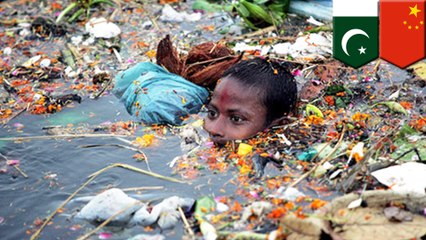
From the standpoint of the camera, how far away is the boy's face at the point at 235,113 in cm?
425

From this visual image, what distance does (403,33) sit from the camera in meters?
5.36

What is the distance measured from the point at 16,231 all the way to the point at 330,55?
3016 mm

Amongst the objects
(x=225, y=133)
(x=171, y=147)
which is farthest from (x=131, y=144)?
(x=225, y=133)

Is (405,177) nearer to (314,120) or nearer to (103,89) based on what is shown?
(314,120)

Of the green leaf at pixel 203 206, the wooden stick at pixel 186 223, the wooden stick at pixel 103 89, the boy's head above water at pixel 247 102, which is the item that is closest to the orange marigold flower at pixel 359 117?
the boy's head above water at pixel 247 102

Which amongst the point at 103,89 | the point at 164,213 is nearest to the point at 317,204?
the point at 164,213

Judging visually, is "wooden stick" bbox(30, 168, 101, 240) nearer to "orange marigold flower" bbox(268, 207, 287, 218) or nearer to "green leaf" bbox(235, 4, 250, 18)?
"orange marigold flower" bbox(268, 207, 287, 218)

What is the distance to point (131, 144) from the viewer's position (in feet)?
14.8

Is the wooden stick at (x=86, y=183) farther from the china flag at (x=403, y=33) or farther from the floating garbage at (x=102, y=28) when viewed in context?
the floating garbage at (x=102, y=28)

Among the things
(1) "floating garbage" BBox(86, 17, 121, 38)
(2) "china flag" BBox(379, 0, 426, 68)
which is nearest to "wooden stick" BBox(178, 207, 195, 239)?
(2) "china flag" BBox(379, 0, 426, 68)

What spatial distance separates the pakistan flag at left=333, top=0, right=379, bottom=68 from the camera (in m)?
5.37

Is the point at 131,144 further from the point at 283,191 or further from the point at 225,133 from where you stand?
the point at 283,191

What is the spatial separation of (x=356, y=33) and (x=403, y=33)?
0.38 meters

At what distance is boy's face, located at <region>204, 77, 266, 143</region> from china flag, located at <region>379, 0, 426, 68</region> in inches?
64.6
